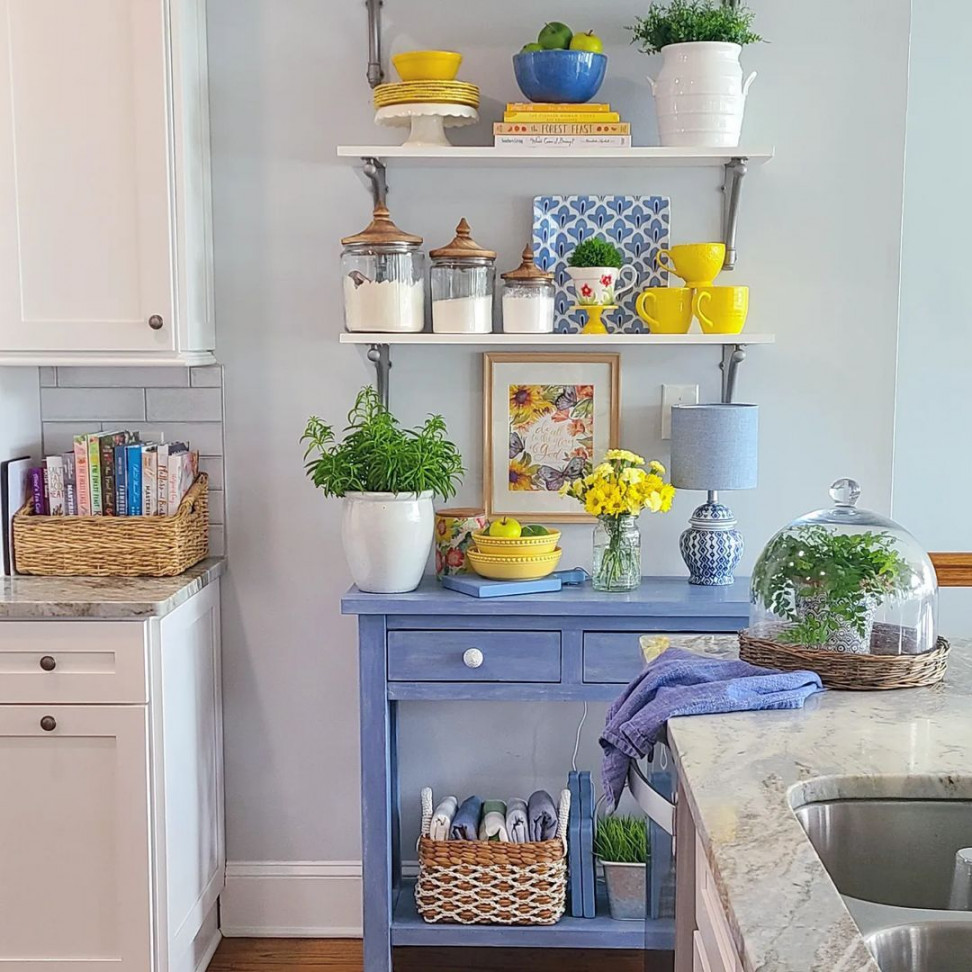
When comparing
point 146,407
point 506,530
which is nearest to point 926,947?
point 506,530

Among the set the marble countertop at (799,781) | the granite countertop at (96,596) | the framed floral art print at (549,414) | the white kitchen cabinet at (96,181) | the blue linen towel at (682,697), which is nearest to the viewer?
the marble countertop at (799,781)

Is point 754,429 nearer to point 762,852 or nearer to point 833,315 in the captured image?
point 833,315

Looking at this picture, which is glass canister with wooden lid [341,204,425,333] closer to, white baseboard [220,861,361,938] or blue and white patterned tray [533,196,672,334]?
blue and white patterned tray [533,196,672,334]

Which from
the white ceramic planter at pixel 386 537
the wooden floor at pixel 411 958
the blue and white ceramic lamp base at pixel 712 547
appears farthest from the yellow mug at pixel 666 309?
the wooden floor at pixel 411 958

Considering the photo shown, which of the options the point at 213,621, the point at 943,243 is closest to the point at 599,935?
the point at 213,621

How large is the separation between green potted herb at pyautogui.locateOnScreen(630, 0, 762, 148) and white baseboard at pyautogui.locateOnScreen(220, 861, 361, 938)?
1.93m

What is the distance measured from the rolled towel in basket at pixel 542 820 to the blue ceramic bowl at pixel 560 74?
1.59 m

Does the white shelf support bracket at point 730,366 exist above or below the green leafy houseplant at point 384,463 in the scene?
above

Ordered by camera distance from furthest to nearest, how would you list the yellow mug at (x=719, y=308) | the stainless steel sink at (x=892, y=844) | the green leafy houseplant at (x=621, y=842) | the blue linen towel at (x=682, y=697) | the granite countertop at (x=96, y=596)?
the green leafy houseplant at (x=621, y=842), the yellow mug at (x=719, y=308), the granite countertop at (x=96, y=596), the blue linen towel at (x=682, y=697), the stainless steel sink at (x=892, y=844)

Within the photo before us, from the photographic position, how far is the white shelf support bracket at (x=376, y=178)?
272 cm

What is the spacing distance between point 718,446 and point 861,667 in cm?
105

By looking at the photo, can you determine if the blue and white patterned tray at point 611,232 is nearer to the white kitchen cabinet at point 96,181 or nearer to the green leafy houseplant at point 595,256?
the green leafy houseplant at point 595,256

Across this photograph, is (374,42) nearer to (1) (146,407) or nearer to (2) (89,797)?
(1) (146,407)

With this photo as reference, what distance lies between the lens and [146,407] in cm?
294
